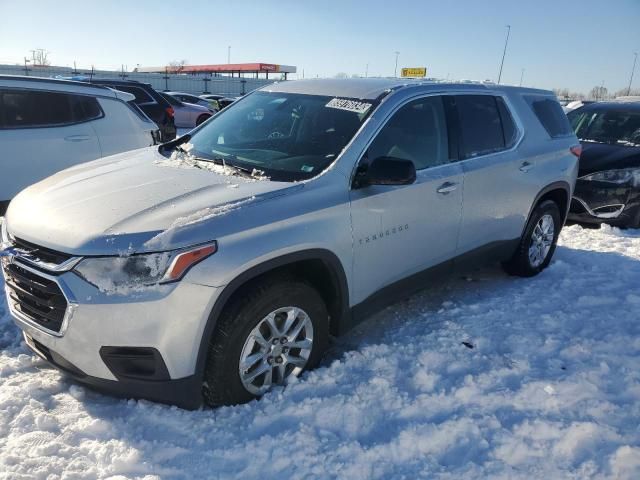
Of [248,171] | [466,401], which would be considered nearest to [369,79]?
[248,171]

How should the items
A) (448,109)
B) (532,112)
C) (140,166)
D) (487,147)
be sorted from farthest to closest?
1. (532,112)
2. (487,147)
3. (448,109)
4. (140,166)

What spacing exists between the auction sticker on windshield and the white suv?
3.62 metres

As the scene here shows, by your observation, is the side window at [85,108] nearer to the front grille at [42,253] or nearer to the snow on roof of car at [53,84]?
the snow on roof of car at [53,84]

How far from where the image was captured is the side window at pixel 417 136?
334 centimetres

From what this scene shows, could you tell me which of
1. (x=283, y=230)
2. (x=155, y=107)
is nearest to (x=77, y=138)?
(x=283, y=230)

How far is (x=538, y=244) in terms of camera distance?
4.99m

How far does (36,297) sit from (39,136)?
3.75 m

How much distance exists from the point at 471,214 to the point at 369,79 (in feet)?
4.22

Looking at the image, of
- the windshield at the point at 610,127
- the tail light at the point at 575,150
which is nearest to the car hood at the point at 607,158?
the windshield at the point at 610,127

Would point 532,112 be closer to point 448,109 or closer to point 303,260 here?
point 448,109

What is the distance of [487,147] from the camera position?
13.6 ft

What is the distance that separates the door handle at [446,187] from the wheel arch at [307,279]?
105cm

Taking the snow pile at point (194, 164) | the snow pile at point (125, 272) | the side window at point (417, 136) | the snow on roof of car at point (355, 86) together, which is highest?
the snow on roof of car at point (355, 86)

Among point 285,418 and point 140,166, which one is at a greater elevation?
point 140,166
